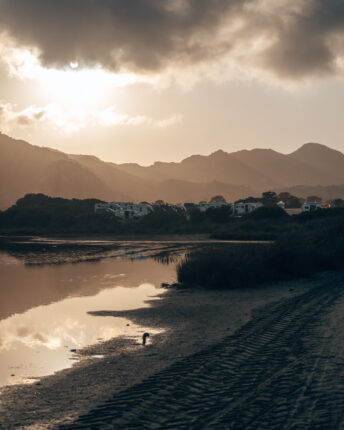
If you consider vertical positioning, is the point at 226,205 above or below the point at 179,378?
above

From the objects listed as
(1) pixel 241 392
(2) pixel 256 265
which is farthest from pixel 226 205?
(1) pixel 241 392

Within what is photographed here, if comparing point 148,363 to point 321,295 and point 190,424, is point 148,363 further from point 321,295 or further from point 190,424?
point 321,295

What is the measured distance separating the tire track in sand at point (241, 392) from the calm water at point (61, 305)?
2.76 metres

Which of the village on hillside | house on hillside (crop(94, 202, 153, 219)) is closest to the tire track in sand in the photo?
the village on hillside

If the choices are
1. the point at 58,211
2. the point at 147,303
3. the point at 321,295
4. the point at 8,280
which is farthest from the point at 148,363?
the point at 58,211

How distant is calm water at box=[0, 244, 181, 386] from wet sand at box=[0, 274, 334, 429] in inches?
34.7

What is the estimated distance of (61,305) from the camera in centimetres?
1794

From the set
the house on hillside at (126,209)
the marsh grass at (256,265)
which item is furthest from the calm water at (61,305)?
the house on hillside at (126,209)

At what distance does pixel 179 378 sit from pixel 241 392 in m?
1.39

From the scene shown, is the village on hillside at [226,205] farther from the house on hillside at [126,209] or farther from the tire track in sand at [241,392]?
the tire track in sand at [241,392]

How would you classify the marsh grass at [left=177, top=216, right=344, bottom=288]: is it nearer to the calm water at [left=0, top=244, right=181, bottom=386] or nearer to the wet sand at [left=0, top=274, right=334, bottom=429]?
the calm water at [left=0, top=244, right=181, bottom=386]

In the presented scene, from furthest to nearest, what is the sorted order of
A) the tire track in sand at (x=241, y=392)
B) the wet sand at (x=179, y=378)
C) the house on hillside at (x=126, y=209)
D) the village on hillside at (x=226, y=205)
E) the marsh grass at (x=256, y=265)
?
the house on hillside at (x=126, y=209) → the village on hillside at (x=226, y=205) → the marsh grass at (x=256, y=265) → the wet sand at (x=179, y=378) → the tire track in sand at (x=241, y=392)

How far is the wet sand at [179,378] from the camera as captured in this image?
6.96 metres

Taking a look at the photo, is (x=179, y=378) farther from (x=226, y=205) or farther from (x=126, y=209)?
(x=126, y=209)
